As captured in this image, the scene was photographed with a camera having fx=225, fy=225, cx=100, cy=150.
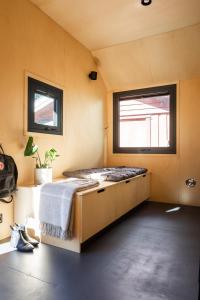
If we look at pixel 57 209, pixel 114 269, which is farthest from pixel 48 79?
pixel 114 269

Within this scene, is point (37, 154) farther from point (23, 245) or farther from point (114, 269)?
point (114, 269)

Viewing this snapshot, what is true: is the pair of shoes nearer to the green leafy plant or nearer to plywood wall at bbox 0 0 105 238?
plywood wall at bbox 0 0 105 238

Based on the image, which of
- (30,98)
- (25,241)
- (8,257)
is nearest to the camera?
(8,257)

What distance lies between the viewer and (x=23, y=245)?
2.01 meters

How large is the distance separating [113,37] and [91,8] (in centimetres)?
75

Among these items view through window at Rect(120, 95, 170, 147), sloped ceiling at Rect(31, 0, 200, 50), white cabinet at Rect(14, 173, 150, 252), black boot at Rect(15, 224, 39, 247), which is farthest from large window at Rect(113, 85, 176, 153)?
black boot at Rect(15, 224, 39, 247)

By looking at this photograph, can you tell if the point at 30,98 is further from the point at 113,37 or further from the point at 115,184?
the point at 113,37

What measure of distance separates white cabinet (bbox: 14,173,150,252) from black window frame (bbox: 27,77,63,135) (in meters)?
0.76

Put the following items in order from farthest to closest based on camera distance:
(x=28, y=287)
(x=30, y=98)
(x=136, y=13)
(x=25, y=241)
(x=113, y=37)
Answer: (x=113, y=37)
(x=136, y=13)
(x=30, y=98)
(x=25, y=241)
(x=28, y=287)

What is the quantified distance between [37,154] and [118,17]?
199cm

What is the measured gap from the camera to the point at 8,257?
189cm

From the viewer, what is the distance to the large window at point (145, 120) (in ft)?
12.5

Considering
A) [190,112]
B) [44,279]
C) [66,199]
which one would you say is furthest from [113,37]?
[44,279]

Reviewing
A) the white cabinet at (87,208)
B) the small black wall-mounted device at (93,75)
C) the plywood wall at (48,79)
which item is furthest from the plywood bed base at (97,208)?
the small black wall-mounted device at (93,75)
